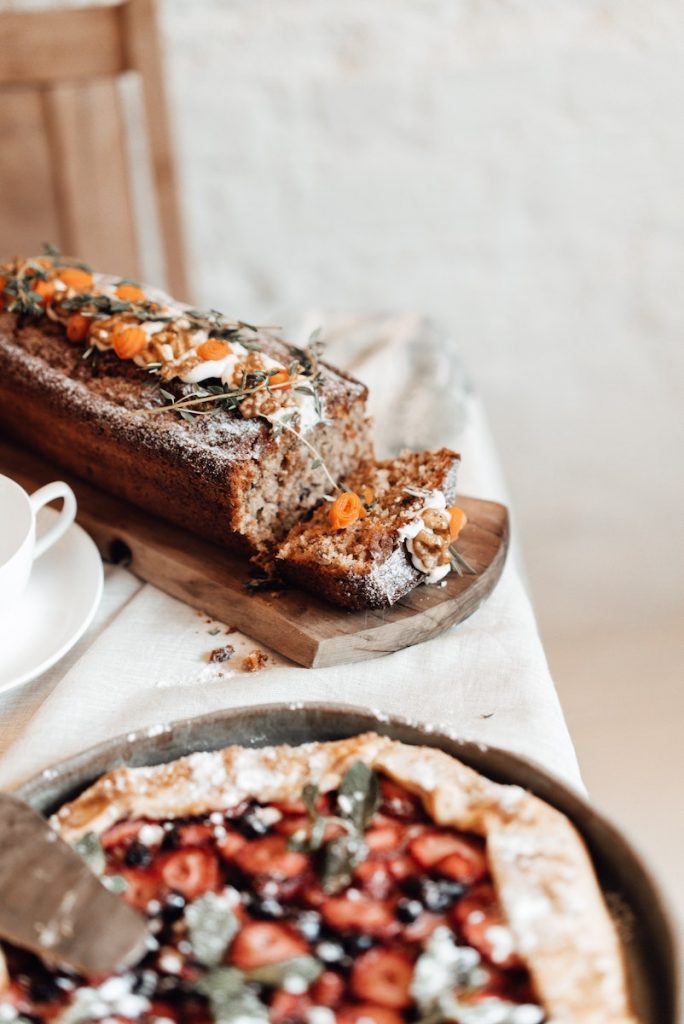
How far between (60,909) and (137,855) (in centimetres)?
10

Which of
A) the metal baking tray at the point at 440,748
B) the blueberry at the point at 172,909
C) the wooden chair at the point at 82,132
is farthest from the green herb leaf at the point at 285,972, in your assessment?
the wooden chair at the point at 82,132

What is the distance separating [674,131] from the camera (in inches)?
124

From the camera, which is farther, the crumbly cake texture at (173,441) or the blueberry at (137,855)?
the crumbly cake texture at (173,441)

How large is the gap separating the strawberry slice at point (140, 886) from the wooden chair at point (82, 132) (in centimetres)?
210

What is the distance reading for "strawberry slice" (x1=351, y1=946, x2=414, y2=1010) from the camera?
2.82 feet

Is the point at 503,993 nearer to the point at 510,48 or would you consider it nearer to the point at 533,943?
the point at 533,943

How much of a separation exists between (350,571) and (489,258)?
2276mm

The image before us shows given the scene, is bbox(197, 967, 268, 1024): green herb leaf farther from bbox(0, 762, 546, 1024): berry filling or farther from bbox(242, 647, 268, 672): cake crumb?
bbox(242, 647, 268, 672): cake crumb

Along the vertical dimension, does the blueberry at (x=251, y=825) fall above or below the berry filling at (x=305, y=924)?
above

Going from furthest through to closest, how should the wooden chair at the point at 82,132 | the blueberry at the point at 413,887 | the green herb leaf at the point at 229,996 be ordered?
the wooden chair at the point at 82,132
the blueberry at the point at 413,887
the green herb leaf at the point at 229,996

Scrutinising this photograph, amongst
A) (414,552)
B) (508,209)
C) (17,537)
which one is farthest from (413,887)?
(508,209)

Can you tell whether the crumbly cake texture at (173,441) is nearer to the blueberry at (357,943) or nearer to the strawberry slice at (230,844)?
the strawberry slice at (230,844)

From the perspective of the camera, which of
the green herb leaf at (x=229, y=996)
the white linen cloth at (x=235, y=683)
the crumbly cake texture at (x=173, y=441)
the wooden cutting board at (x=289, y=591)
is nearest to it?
the green herb leaf at (x=229, y=996)

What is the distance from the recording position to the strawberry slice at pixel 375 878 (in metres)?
0.95
